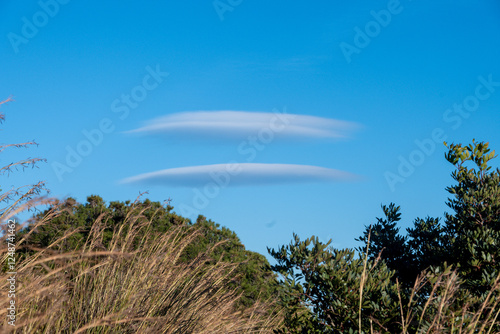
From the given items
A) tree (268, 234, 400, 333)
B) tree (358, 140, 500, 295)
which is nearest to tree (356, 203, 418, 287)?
tree (358, 140, 500, 295)

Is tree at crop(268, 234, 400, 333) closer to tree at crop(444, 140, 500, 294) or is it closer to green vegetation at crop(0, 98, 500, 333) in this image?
green vegetation at crop(0, 98, 500, 333)

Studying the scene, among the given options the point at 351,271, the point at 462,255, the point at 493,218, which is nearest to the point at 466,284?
the point at 462,255

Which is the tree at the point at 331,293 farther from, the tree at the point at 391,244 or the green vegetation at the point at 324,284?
the tree at the point at 391,244

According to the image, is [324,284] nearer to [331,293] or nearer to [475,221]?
[331,293]

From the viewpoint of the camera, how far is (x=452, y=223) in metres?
5.98

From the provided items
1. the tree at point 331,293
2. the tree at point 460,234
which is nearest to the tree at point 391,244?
the tree at point 460,234

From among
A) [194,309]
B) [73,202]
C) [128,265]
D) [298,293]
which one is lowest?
[298,293]

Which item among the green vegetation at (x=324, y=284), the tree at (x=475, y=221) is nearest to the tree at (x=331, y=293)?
the green vegetation at (x=324, y=284)

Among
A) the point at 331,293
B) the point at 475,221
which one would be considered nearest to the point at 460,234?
the point at 475,221

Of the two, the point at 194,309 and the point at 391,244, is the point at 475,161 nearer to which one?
the point at 391,244

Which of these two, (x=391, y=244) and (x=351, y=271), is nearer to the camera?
(x=351, y=271)

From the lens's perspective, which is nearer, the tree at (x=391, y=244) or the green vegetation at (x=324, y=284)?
the green vegetation at (x=324, y=284)

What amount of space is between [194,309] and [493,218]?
3680 millimetres

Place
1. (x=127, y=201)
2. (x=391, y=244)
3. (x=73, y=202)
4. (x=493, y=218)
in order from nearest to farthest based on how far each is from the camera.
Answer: (x=493, y=218) < (x=391, y=244) < (x=73, y=202) < (x=127, y=201)
